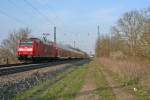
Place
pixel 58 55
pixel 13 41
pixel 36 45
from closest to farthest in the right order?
pixel 36 45, pixel 58 55, pixel 13 41

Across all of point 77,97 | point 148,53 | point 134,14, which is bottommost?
point 77,97

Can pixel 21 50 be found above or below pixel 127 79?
above

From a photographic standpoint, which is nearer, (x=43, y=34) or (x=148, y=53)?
(x=148, y=53)

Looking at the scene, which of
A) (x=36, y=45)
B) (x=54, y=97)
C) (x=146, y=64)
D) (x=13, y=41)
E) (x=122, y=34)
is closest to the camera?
(x=54, y=97)

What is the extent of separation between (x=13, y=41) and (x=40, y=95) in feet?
232

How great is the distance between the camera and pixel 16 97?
1405 centimetres

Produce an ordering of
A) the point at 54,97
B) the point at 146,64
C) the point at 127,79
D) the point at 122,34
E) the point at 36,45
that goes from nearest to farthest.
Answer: the point at 54,97, the point at 127,79, the point at 146,64, the point at 36,45, the point at 122,34

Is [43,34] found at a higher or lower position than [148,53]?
higher

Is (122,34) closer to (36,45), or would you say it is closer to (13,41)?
(36,45)

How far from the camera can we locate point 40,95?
1462 cm

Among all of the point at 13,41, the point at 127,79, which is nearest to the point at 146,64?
the point at 127,79

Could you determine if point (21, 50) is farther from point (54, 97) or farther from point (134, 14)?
point (54, 97)

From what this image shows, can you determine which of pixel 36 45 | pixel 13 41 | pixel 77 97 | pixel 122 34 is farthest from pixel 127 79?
pixel 13 41

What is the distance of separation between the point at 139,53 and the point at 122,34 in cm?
3945
